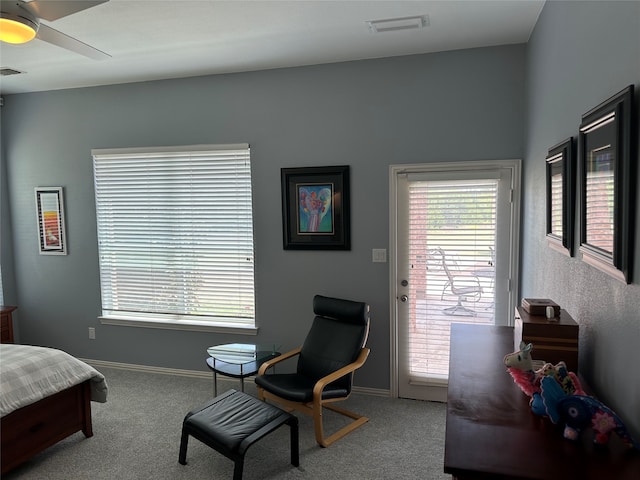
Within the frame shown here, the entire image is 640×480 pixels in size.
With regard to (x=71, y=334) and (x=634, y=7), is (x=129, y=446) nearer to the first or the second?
(x=71, y=334)

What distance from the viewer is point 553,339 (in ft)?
5.25

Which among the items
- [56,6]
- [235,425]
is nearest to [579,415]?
[235,425]

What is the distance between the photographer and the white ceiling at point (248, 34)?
8.39 ft

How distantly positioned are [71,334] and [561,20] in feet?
16.0

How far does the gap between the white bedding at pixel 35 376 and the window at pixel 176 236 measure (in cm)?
115

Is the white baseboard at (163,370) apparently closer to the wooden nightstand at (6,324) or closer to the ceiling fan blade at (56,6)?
the wooden nightstand at (6,324)

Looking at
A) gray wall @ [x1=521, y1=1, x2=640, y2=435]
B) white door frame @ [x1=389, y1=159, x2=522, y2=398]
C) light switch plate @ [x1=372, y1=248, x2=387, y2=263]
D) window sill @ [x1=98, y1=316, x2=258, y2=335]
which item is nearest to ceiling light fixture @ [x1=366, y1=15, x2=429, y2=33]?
gray wall @ [x1=521, y1=1, x2=640, y2=435]

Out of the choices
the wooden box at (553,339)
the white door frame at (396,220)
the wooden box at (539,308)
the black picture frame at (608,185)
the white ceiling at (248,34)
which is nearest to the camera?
the black picture frame at (608,185)

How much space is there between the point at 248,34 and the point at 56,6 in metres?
1.24

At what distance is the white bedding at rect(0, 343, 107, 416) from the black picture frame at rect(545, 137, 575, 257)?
9.87 feet

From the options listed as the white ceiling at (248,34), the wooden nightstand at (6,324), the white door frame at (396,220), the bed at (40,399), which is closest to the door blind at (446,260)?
the white door frame at (396,220)

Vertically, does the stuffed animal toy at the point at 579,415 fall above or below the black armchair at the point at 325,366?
above

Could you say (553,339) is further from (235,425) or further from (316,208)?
(316,208)

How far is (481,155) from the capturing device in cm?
333
